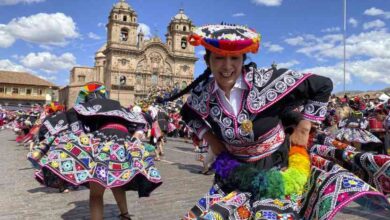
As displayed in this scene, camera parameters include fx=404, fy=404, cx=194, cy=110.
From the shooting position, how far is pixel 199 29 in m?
2.99

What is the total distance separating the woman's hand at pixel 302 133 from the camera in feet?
9.25

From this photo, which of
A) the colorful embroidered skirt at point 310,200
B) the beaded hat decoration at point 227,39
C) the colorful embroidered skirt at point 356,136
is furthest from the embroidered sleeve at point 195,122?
the colorful embroidered skirt at point 356,136

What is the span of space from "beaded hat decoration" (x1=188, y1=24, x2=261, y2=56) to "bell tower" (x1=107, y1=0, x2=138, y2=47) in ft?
258

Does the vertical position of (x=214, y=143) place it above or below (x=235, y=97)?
below

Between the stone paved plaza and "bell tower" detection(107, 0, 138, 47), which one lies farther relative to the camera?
"bell tower" detection(107, 0, 138, 47)

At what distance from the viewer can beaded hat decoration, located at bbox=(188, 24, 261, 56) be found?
2.75 metres

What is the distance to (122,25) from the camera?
8100 centimetres

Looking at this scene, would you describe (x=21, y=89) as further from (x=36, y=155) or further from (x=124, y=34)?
(x=36, y=155)

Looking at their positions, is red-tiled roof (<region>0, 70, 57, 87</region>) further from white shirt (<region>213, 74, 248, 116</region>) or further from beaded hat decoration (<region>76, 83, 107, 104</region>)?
white shirt (<region>213, 74, 248, 116</region>)

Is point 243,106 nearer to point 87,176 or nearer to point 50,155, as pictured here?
point 87,176

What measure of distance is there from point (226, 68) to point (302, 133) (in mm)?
699

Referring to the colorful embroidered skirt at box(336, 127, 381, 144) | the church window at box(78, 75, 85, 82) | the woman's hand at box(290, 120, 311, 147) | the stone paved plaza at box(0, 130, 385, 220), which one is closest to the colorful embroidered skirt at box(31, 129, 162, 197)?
the stone paved plaza at box(0, 130, 385, 220)

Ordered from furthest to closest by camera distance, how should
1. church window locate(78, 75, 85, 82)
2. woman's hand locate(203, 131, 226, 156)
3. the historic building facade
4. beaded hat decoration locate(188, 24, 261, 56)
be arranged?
church window locate(78, 75, 85, 82) → the historic building facade → woman's hand locate(203, 131, 226, 156) → beaded hat decoration locate(188, 24, 261, 56)

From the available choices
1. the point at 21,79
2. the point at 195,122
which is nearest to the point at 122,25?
the point at 21,79
